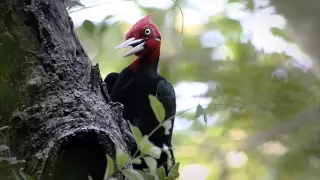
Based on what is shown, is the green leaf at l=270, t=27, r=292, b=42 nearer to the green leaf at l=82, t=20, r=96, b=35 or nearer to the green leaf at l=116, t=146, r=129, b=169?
the green leaf at l=82, t=20, r=96, b=35

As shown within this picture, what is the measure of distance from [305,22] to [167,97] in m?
0.41

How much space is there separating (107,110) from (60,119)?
0.09 m

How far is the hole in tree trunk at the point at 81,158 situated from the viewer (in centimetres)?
83

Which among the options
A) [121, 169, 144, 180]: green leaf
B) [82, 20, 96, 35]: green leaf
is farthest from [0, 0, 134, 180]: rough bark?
[82, 20, 96, 35]: green leaf

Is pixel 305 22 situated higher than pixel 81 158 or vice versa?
pixel 305 22

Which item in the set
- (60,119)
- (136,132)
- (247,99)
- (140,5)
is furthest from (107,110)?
(140,5)

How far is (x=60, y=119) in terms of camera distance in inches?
34.3

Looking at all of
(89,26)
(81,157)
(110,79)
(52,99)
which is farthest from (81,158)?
(110,79)

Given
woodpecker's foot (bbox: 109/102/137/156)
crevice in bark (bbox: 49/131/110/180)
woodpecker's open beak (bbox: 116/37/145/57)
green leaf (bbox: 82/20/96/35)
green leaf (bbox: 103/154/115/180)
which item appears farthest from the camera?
woodpecker's open beak (bbox: 116/37/145/57)

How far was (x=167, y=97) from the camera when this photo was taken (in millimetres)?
1542

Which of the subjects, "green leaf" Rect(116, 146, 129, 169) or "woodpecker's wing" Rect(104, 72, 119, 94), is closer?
Result: "green leaf" Rect(116, 146, 129, 169)

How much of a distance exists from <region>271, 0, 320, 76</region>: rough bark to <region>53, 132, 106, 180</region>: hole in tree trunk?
74 centimetres

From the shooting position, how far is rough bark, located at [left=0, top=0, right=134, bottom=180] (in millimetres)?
836

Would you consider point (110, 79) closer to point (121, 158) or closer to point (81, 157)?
point (81, 157)
